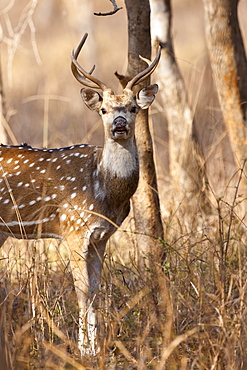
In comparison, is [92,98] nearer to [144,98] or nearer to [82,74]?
[82,74]

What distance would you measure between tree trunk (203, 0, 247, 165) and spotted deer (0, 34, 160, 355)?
149 cm

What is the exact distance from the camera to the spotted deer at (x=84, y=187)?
5026mm

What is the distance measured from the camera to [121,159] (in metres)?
5.06

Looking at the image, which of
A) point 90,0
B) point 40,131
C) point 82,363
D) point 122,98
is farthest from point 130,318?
point 90,0

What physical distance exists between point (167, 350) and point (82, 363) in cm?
73

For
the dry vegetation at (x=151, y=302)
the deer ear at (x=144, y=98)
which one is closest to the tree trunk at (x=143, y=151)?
the dry vegetation at (x=151, y=302)

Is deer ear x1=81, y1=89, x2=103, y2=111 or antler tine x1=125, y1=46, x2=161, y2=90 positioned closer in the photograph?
antler tine x1=125, y1=46, x2=161, y2=90

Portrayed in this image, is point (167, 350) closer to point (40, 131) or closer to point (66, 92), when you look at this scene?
point (40, 131)

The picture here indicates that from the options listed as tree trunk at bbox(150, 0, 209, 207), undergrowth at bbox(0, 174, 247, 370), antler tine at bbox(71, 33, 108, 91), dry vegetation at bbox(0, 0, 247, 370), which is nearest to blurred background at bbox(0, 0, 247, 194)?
tree trunk at bbox(150, 0, 209, 207)

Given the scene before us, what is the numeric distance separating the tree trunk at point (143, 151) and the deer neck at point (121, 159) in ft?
1.97

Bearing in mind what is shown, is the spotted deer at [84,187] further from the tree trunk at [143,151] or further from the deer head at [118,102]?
the tree trunk at [143,151]

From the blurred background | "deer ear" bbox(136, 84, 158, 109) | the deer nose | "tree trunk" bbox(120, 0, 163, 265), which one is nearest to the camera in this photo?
the deer nose

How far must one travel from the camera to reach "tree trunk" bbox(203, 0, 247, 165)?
640 cm

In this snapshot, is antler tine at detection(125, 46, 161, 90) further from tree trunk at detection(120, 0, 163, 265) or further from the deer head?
tree trunk at detection(120, 0, 163, 265)
